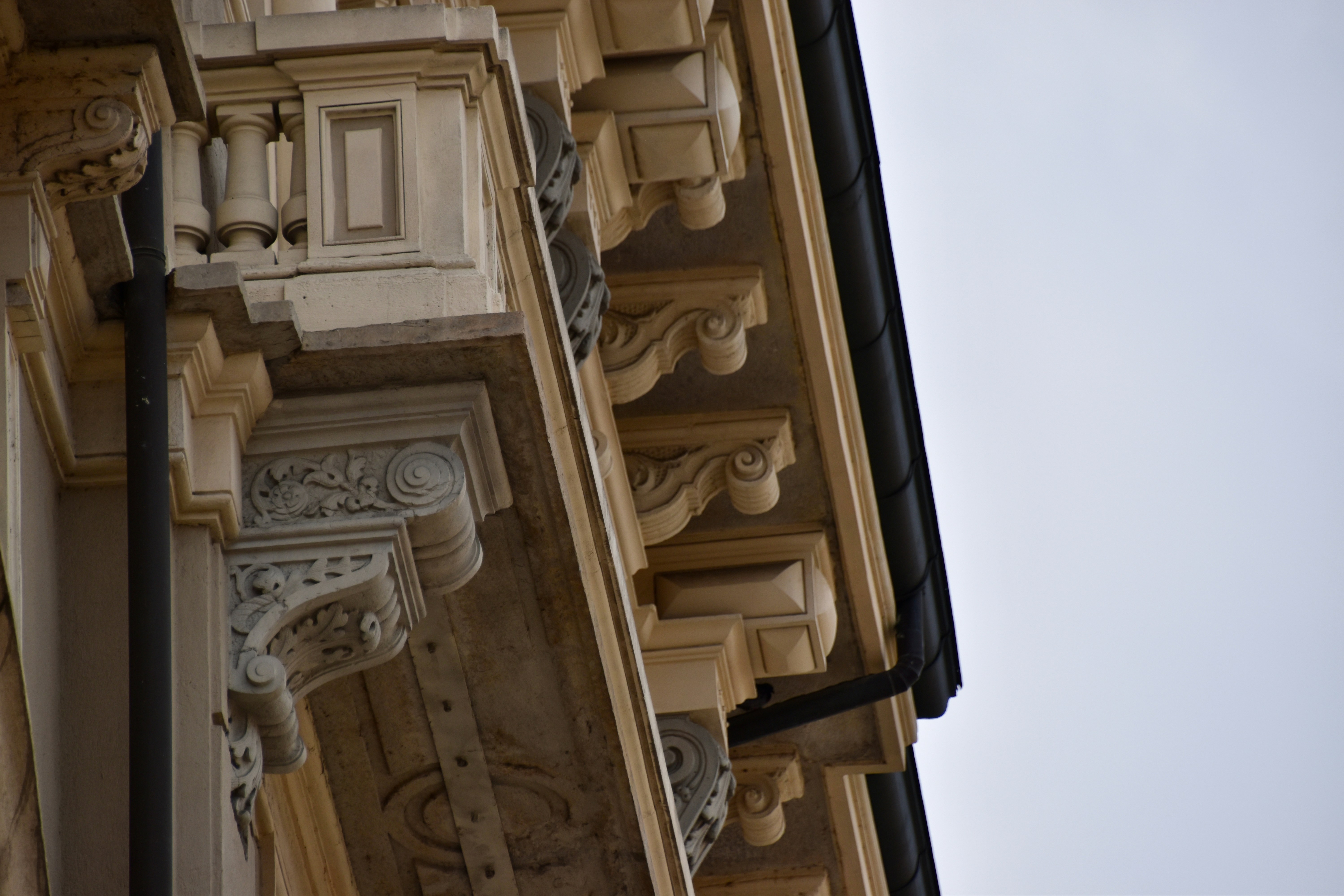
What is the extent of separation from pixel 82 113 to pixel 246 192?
3.84 ft

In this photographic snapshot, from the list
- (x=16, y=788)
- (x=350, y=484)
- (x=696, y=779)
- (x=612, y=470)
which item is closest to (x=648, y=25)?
(x=612, y=470)

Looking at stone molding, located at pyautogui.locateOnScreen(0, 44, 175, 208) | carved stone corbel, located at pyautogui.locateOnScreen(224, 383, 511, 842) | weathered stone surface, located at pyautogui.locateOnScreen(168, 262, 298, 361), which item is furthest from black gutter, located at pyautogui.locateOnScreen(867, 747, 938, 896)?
stone molding, located at pyautogui.locateOnScreen(0, 44, 175, 208)

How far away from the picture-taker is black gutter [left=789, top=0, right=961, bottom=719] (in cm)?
930

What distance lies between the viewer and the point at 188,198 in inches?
212

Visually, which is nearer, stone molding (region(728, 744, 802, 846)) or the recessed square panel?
the recessed square panel

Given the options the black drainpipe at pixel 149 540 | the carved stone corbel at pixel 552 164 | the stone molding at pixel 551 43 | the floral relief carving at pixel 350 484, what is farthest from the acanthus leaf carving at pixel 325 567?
the stone molding at pixel 551 43

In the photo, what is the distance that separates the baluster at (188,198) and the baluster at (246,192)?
47 mm

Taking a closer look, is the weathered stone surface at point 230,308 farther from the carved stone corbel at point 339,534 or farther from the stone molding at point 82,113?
the stone molding at point 82,113

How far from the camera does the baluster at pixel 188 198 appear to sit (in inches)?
211

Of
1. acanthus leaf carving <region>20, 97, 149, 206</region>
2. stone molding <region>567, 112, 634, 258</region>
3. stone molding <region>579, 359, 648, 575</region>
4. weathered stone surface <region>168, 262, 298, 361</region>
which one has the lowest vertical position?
weathered stone surface <region>168, 262, 298, 361</region>

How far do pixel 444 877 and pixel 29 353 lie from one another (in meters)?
2.46

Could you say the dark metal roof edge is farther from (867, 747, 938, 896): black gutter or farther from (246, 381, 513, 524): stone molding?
(246, 381, 513, 524): stone molding

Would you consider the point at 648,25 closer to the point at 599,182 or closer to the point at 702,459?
the point at 599,182

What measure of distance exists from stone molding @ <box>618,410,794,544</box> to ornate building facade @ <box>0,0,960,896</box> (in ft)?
1.65
